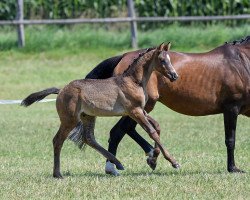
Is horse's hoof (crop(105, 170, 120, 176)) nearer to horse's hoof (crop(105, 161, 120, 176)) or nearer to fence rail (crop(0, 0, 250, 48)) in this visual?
horse's hoof (crop(105, 161, 120, 176))

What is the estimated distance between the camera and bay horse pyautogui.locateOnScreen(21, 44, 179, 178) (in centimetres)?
1046

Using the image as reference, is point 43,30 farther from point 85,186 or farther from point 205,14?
point 85,186

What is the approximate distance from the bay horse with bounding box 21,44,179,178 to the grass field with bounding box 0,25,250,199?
0.51 m

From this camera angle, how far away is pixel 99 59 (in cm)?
2347

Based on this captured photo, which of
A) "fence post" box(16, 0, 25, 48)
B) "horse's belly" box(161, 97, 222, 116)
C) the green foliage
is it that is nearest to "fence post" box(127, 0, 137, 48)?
the green foliage

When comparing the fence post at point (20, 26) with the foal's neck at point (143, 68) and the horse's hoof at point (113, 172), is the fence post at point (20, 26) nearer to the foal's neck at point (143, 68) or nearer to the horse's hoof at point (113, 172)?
the horse's hoof at point (113, 172)

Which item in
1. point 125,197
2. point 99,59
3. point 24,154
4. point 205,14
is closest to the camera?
point 125,197

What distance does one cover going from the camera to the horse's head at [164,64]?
34.4 feet

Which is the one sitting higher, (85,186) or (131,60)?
(131,60)

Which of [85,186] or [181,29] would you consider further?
[181,29]

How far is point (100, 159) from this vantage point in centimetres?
1280

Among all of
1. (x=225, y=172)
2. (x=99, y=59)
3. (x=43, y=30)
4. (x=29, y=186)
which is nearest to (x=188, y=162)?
(x=225, y=172)

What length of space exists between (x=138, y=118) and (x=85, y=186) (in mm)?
1099

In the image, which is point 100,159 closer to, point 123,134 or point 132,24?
point 123,134
